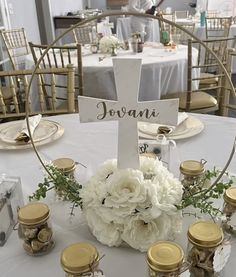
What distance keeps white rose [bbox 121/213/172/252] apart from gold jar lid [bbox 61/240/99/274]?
105 millimetres

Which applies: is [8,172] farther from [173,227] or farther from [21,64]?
[21,64]

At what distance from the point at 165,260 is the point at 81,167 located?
1.69 feet

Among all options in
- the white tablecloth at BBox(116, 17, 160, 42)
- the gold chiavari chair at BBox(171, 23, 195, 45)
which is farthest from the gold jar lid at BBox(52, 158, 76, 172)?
the white tablecloth at BBox(116, 17, 160, 42)

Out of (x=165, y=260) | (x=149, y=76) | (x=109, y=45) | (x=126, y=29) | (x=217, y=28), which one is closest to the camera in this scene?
(x=165, y=260)

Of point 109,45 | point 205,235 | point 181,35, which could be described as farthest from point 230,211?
point 181,35

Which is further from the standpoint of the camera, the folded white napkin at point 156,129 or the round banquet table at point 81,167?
the folded white napkin at point 156,129

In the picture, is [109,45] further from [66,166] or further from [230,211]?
[230,211]

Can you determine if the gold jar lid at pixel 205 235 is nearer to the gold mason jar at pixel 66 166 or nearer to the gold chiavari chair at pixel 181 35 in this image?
the gold mason jar at pixel 66 166

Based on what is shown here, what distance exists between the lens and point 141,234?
63 centimetres

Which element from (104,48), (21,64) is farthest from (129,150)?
(21,64)

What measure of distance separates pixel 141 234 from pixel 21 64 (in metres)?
3.37

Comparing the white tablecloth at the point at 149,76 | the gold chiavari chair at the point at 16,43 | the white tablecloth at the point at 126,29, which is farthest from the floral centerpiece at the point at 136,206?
the white tablecloth at the point at 126,29

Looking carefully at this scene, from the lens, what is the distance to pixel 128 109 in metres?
0.67

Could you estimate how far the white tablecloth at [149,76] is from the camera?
2375 mm
